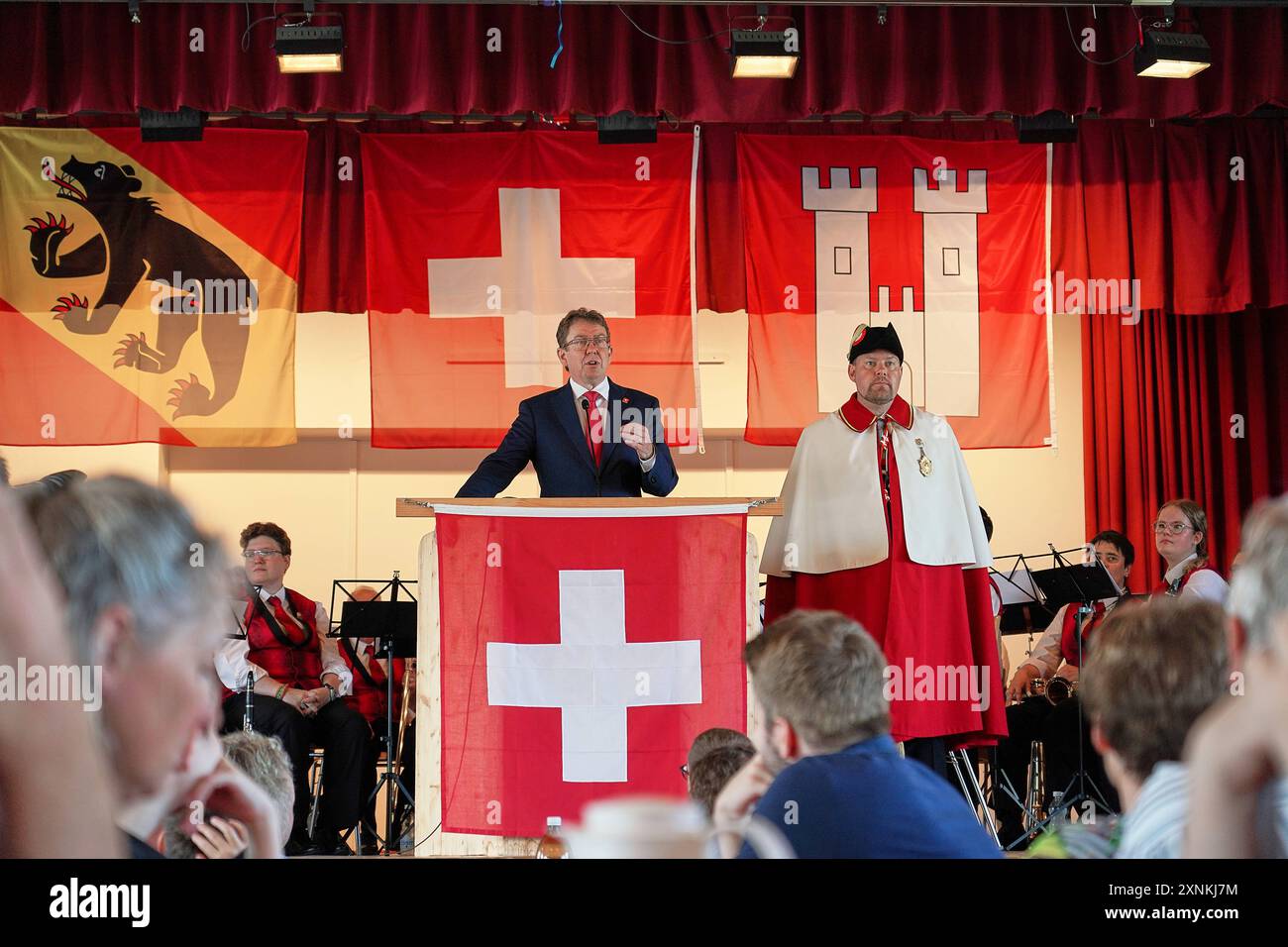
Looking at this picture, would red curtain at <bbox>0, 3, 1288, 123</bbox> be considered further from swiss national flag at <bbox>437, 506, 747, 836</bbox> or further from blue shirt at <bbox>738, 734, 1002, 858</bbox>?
blue shirt at <bbox>738, 734, 1002, 858</bbox>

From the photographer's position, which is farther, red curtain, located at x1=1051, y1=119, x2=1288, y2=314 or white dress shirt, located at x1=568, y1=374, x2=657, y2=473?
red curtain, located at x1=1051, y1=119, x2=1288, y2=314

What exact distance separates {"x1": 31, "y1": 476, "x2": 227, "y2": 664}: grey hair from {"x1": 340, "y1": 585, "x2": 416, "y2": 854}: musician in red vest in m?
3.98

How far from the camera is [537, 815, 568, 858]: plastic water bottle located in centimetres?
289

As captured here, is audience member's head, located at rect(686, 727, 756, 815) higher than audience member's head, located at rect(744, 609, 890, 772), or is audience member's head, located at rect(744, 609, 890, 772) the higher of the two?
audience member's head, located at rect(744, 609, 890, 772)

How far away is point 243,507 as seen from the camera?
784 centimetres

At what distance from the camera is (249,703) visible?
183 inches

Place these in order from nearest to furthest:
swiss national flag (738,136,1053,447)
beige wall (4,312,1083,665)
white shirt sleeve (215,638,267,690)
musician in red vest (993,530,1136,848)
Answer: white shirt sleeve (215,638,267,690) < musician in red vest (993,530,1136,848) < swiss national flag (738,136,1053,447) < beige wall (4,312,1083,665)

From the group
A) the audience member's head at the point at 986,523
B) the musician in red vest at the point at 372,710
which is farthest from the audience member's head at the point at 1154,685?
the musician in red vest at the point at 372,710

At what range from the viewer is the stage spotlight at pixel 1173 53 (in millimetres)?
5270

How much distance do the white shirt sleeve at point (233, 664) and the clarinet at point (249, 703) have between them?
0.09 ft

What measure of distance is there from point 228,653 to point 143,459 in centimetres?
353

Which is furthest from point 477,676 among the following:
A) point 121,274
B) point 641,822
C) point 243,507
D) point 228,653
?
point 243,507

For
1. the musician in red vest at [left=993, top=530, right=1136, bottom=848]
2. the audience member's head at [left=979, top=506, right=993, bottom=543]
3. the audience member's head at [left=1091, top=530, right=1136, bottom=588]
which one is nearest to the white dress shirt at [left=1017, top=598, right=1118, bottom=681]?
the musician in red vest at [left=993, top=530, right=1136, bottom=848]

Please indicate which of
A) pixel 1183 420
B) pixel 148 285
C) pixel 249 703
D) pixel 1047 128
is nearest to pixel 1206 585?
pixel 1047 128
